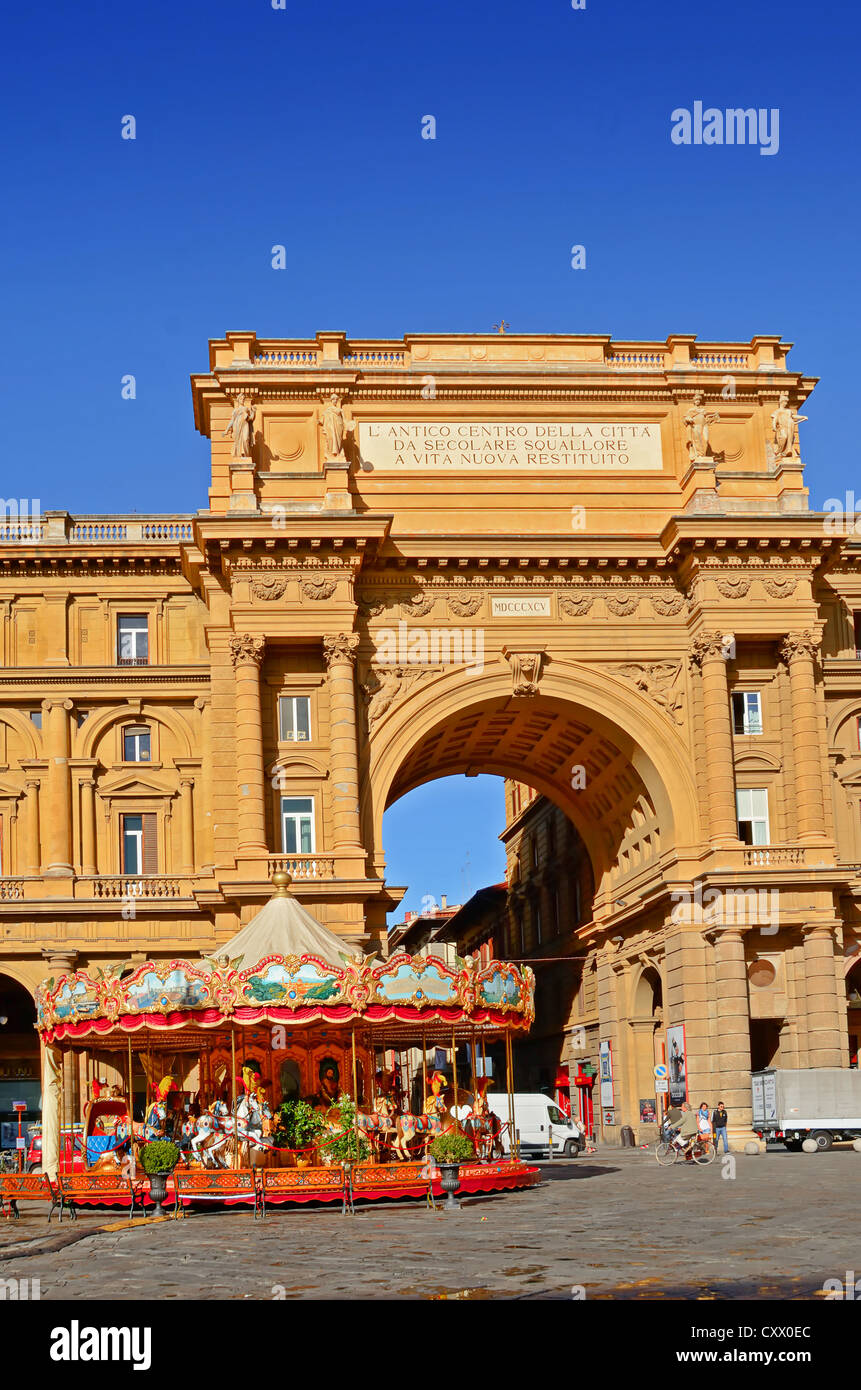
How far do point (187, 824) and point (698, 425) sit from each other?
19.4 metres

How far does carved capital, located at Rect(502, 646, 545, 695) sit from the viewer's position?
50031 millimetres

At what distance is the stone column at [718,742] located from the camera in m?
48.5

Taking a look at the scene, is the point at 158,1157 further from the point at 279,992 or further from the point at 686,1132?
the point at 686,1132

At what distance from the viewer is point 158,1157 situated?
2920 cm

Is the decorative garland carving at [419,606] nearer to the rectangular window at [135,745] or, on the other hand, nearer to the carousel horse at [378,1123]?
the rectangular window at [135,745]

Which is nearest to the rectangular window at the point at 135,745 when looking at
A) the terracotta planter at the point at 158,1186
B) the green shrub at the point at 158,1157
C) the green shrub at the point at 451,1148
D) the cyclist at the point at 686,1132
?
the cyclist at the point at 686,1132

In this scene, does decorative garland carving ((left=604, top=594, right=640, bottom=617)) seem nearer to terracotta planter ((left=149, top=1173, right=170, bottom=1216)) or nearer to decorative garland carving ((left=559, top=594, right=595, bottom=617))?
decorative garland carving ((left=559, top=594, right=595, bottom=617))

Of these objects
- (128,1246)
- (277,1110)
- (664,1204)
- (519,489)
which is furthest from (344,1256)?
(519,489)

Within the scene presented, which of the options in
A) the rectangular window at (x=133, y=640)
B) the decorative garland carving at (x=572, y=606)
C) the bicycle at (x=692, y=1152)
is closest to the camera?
the bicycle at (x=692, y=1152)

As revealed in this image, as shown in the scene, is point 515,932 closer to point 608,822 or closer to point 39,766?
point 608,822

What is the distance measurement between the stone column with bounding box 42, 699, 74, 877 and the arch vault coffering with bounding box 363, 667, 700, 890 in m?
9.67

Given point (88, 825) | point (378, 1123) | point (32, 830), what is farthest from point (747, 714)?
point (378, 1123)

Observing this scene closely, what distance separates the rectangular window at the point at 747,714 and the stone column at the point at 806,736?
125cm
